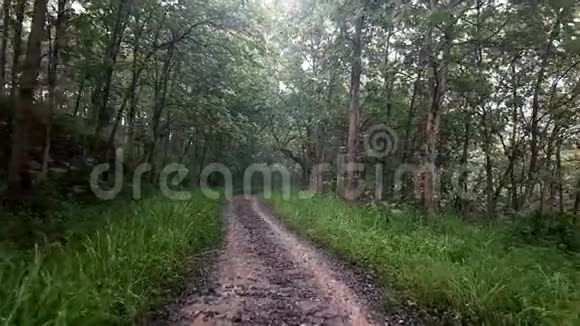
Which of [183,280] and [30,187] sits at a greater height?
[30,187]

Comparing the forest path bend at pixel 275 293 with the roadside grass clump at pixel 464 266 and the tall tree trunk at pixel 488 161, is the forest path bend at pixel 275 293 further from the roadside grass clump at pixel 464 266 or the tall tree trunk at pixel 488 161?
the tall tree trunk at pixel 488 161

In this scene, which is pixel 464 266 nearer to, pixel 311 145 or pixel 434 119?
pixel 434 119

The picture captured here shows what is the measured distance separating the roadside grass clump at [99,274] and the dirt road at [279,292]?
531 millimetres

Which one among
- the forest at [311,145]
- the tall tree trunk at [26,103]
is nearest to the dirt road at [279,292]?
the forest at [311,145]

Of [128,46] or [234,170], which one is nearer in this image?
[128,46]

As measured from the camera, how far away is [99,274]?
486cm

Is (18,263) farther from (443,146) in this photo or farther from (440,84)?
(443,146)

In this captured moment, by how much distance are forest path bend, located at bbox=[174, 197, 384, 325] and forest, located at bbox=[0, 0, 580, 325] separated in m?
0.13

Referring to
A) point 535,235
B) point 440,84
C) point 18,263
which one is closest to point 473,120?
point 440,84

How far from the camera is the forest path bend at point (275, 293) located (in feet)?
16.4

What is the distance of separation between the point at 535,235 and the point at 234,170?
3609 centimetres

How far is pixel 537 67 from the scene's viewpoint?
16.9m

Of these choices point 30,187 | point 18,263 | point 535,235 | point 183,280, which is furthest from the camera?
point 535,235

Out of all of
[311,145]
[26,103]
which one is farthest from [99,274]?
[311,145]
